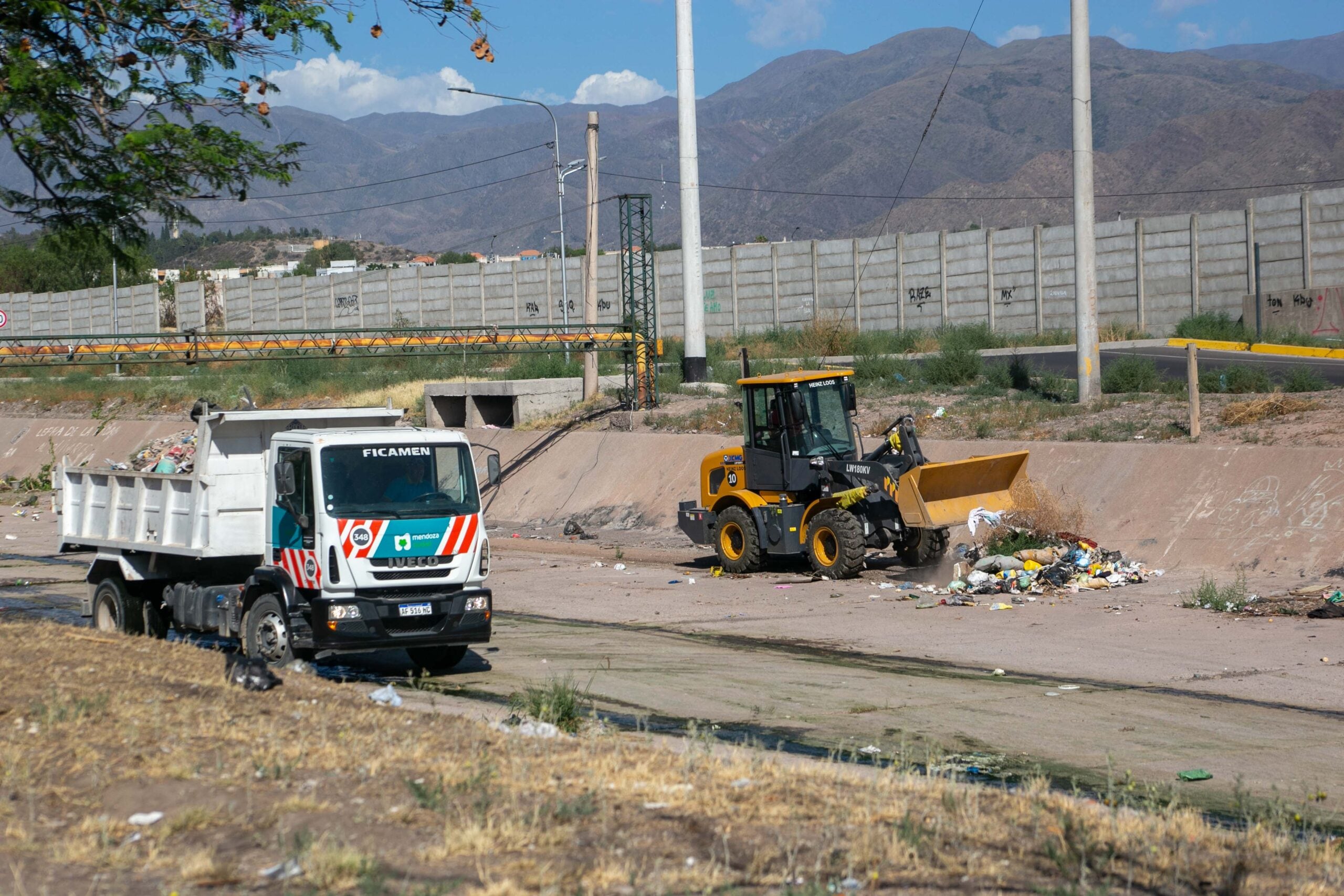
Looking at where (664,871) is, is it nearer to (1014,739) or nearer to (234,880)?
(234,880)

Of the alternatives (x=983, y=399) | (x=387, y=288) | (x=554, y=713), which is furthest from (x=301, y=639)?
(x=387, y=288)

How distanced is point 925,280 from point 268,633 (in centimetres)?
3594

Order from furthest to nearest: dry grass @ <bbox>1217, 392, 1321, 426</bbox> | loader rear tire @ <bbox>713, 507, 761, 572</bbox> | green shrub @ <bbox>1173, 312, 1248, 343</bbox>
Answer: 1. green shrub @ <bbox>1173, 312, 1248, 343</bbox>
2. dry grass @ <bbox>1217, 392, 1321, 426</bbox>
3. loader rear tire @ <bbox>713, 507, 761, 572</bbox>

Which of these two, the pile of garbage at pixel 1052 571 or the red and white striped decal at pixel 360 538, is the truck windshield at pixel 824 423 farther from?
the red and white striped decal at pixel 360 538

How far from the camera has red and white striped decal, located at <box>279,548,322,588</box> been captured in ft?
36.4

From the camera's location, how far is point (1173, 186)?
173m

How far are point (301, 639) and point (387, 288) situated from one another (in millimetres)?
48673

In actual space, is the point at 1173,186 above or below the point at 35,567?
above

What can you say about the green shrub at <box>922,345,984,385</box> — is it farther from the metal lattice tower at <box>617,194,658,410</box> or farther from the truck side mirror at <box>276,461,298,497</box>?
the truck side mirror at <box>276,461,298,497</box>

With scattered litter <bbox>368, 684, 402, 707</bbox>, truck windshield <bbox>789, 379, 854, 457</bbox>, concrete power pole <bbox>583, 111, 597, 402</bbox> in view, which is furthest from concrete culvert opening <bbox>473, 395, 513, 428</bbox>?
scattered litter <bbox>368, 684, 402, 707</bbox>

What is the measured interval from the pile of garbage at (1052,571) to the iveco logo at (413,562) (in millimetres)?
7651

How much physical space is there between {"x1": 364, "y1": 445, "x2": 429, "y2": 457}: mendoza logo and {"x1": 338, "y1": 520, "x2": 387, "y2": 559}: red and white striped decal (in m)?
0.71

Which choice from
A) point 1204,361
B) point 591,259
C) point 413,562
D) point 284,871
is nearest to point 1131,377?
point 1204,361

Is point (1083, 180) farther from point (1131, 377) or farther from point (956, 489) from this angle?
point (956, 489)
